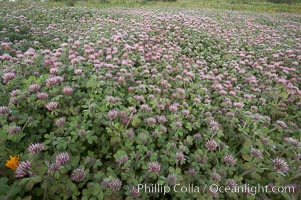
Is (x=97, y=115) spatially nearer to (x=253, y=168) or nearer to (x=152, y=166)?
(x=152, y=166)

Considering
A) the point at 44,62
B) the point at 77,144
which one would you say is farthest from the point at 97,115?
the point at 44,62

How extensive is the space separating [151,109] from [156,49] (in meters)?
2.99

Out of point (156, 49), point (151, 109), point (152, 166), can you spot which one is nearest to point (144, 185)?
point (152, 166)

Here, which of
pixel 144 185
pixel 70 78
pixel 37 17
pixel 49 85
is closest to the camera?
pixel 144 185

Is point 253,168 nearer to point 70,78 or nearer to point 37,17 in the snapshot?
point 70,78

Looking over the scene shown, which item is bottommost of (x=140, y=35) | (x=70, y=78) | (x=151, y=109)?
(x=151, y=109)

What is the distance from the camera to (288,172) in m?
2.64

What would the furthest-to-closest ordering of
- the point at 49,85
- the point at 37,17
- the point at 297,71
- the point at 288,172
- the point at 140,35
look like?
the point at 37,17, the point at 140,35, the point at 297,71, the point at 49,85, the point at 288,172

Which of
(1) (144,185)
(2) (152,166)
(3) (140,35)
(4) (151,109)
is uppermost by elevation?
(3) (140,35)

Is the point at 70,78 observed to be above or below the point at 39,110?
above

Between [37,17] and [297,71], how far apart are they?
33.5 ft

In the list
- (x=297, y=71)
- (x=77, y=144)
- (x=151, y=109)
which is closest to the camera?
(x=77, y=144)

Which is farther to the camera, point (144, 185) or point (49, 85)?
point (49, 85)

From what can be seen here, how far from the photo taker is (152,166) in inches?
89.0
